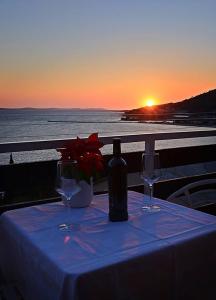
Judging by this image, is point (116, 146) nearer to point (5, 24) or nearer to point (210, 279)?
point (210, 279)

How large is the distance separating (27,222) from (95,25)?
18.8 feet

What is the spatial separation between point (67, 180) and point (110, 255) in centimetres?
39

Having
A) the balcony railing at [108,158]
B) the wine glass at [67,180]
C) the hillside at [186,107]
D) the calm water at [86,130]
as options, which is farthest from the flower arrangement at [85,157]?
the hillside at [186,107]

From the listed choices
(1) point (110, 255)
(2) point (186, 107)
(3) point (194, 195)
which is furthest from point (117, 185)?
(2) point (186, 107)

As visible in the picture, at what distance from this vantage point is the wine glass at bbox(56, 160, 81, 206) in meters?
1.34

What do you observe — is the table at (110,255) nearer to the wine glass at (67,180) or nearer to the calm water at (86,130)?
the wine glass at (67,180)

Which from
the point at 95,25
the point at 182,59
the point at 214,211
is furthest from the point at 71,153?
the point at 182,59

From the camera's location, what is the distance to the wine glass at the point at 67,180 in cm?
134

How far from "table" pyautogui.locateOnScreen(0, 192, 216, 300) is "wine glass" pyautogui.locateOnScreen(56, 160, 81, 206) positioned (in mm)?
132

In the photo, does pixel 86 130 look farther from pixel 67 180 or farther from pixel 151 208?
pixel 67 180

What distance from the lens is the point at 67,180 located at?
4.43 feet

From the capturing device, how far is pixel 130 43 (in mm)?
8312

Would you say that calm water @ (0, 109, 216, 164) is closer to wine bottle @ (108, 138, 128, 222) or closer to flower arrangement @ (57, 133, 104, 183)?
flower arrangement @ (57, 133, 104, 183)

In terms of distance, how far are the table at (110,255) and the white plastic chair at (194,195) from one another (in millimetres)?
493
